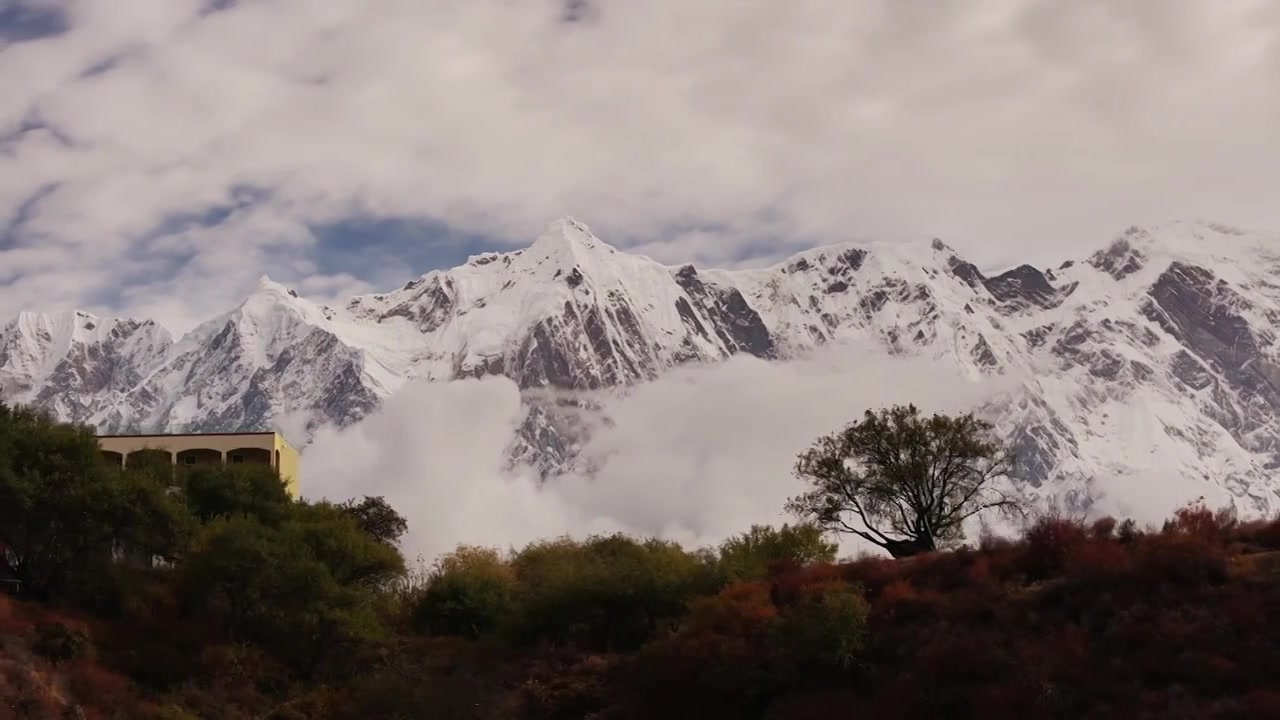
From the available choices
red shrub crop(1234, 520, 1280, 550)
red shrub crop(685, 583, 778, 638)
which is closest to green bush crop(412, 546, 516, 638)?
red shrub crop(685, 583, 778, 638)

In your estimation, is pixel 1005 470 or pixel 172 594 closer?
pixel 1005 470

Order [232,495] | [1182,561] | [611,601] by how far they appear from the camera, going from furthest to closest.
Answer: [232,495] < [611,601] < [1182,561]

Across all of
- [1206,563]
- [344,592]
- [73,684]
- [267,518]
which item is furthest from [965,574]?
[267,518]

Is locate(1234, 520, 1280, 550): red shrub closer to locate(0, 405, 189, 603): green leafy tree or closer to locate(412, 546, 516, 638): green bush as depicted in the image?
locate(412, 546, 516, 638): green bush

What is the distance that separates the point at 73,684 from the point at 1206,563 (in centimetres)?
4796

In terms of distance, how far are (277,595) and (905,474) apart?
33441mm

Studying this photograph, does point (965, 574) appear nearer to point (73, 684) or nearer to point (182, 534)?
point (73, 684)

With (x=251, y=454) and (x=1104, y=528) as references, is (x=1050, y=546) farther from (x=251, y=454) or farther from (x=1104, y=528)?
(x=251, y=454)

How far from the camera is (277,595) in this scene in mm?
72812

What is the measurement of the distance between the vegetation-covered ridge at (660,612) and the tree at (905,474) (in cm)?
16

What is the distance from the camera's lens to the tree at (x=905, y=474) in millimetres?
70062

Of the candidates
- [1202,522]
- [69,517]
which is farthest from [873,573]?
[69,517]

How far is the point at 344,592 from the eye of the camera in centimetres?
7356

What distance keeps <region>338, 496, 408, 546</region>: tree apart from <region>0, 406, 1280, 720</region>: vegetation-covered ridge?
16.7m
